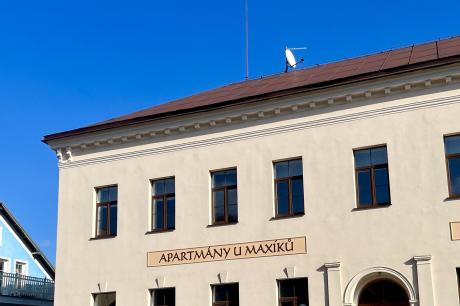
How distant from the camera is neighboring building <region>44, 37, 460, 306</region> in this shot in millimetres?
21031

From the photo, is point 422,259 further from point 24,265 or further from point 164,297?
point 24,265

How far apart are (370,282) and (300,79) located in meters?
7.73

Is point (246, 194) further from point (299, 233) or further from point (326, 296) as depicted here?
point (326, 296)

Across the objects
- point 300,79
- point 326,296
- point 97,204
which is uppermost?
point 300,79

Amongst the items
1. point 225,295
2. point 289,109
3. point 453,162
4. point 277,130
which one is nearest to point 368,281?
point 453,162

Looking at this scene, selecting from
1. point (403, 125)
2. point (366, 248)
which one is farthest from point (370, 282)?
point (403, 125)

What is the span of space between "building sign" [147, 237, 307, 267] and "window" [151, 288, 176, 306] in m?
0.84

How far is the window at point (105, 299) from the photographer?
25281mm

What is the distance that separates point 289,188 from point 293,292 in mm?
3119

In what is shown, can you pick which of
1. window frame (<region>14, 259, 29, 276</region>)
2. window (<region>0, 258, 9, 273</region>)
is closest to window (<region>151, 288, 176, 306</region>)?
window (<region>0, 258, 9, 273</region>)

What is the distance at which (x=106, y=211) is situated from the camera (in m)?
26.2

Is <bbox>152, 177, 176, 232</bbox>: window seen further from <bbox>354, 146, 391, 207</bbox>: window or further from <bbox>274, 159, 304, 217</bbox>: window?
<bbox>354, 146, 391, 207</bbox>: window

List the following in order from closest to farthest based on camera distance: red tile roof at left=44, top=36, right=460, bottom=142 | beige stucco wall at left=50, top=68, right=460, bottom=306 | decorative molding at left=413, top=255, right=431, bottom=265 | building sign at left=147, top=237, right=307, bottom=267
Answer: decorative molding at left=413, top=255, right=431, bottom=265 < beige stucco wall at left=50, top=68, right=460, bottom=306 < red tile roof at left=44, top=36, right=460, bottom=142 < building sign at left=147, top=237, right=307, bottom=267

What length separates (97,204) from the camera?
26.5m
